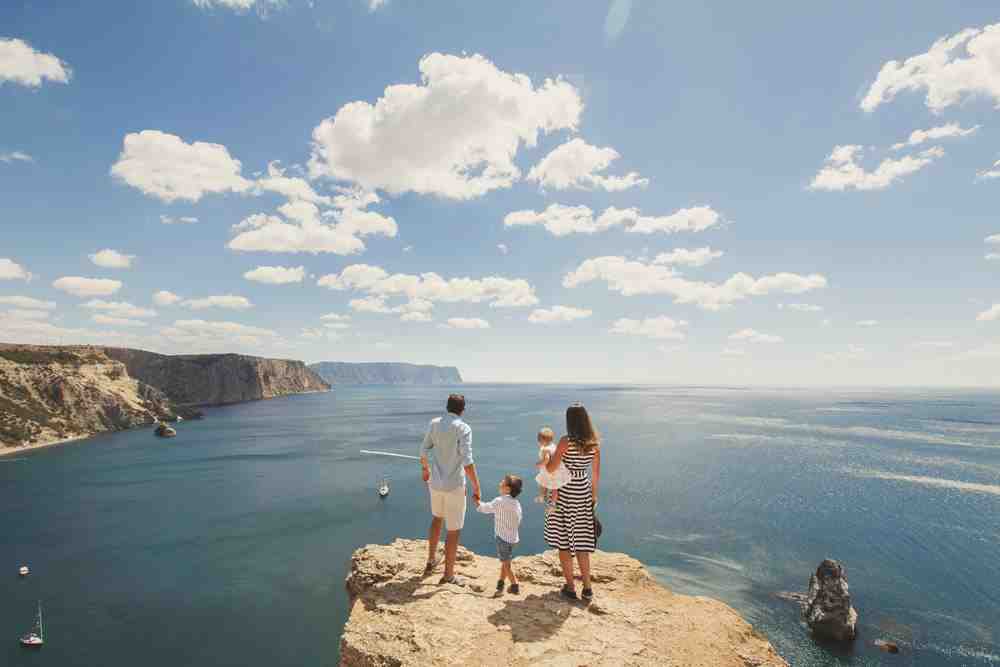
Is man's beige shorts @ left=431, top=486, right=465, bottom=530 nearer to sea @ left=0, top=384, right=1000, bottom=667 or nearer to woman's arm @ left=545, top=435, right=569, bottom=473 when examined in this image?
woman's arm @ left=545, top=435, right=569, bottom=473

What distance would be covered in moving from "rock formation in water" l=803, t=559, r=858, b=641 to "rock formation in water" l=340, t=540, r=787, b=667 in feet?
64.0

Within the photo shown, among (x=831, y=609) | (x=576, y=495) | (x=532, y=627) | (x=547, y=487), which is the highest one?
(x=547, y=487)

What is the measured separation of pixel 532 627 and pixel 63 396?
127761mm

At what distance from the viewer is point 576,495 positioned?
25.7 ft

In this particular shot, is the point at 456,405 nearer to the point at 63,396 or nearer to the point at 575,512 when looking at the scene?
the point at 575,512

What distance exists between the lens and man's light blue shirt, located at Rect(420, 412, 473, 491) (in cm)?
816

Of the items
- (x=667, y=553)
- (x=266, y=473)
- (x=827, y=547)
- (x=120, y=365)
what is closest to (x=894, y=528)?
(x=827, y=547)

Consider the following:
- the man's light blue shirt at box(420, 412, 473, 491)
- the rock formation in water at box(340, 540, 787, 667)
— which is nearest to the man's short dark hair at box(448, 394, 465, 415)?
the man's light blue shirt at box(420, 412, 473, 491)

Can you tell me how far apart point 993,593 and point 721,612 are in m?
33.6

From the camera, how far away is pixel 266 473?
61.7m

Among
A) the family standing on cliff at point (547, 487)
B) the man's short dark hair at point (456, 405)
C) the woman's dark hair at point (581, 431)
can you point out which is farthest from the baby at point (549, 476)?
the man's short dark hair at point (456, 405)

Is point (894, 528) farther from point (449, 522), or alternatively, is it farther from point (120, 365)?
point (120, 365)

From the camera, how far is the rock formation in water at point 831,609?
21.7 m

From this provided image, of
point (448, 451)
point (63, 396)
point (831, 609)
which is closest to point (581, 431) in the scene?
point (448, 451)
